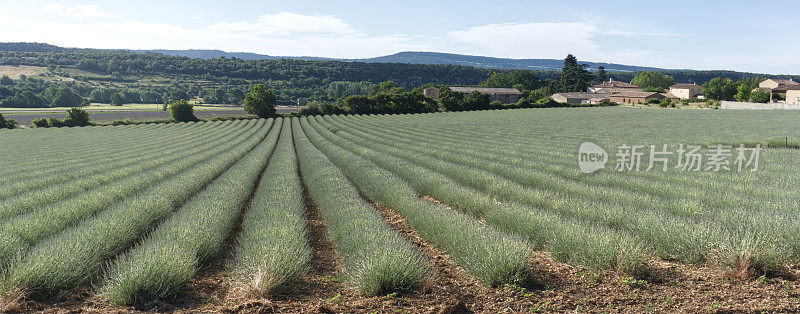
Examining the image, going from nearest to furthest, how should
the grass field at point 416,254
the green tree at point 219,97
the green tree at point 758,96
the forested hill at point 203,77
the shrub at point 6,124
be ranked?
1. the grass field at point 416,254
2. the shrub at point 6,124
3. the green tree at point 758,96
4. the green tree at point 219,97
5. the forested hill at point 203,77

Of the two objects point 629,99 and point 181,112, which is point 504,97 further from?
point 181,112

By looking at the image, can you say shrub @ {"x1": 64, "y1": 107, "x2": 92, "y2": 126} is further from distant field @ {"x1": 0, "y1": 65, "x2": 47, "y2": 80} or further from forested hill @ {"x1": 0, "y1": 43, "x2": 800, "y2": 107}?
distant field @ {"x1": 0, "y1": 65, "x2": 47, "y2": 80}

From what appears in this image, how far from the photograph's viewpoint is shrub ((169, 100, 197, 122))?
58344mm

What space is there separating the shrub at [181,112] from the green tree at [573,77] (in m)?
89.3

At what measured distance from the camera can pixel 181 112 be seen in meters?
59.0

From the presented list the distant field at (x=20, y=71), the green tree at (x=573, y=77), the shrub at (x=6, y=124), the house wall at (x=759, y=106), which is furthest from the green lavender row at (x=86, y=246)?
the distant field at (x=20, y=71)

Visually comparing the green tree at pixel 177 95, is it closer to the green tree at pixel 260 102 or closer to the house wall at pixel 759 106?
the green tree at pixel 260 102

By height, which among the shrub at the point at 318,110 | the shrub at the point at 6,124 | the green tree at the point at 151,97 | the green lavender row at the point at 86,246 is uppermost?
the green tree at the point at 151,97

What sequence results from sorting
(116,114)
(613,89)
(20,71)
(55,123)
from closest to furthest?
(55,123), (116,114), (613,89), (20,71)

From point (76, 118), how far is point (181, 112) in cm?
1299

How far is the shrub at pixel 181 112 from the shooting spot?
58.3 meters

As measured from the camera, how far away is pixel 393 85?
114 meters

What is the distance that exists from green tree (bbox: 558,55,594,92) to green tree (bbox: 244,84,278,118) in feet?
255
